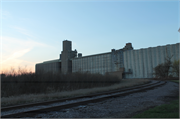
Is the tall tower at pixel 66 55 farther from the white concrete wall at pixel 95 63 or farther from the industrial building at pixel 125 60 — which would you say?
the white concrete wall at pixel 95 63

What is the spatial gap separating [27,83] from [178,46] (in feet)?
156

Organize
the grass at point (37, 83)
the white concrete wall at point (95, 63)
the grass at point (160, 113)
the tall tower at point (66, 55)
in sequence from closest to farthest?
the grass at point (160, 113), the grass at point (37, 83), the white concrete wall at point (95, 63), the tall tower at point (66, 55)


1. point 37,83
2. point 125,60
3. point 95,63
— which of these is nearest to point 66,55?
point 95,63

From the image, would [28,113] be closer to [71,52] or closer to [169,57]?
[169,57]

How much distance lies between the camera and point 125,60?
58.1 metres

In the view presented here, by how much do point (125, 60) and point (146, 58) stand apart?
8265 millimetres

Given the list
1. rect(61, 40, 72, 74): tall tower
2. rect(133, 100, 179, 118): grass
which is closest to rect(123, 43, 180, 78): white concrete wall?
rect(61, 40, 72, 74): tall tower

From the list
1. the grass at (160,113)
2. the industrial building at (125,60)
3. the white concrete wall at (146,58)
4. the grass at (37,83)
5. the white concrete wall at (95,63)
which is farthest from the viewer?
the white concrete wall at (95,63)

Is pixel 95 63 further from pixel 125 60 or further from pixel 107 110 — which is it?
pixel 107 110

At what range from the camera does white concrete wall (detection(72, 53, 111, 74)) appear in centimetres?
6305

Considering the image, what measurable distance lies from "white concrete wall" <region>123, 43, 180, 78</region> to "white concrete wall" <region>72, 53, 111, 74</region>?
329 inches

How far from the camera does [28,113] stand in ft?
19.5

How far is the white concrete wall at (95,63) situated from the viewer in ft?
207

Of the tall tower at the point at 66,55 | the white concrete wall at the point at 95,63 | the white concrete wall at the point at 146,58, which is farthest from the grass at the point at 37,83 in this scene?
the tall tower at the point at 66,55
